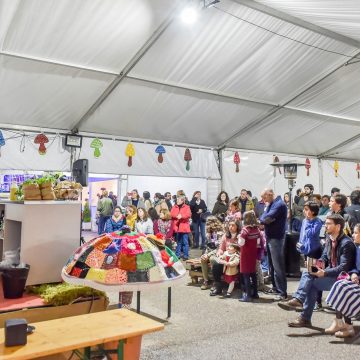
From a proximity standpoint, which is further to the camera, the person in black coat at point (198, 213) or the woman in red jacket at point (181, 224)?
the person in black coat at point (198, 213)

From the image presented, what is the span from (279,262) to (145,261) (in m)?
2.74

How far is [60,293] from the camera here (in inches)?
118

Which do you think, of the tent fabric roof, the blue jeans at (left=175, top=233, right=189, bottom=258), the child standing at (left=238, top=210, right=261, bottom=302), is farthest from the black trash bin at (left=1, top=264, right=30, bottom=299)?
the blue jeans at (left=175, top=233, right=189, bottom=258)

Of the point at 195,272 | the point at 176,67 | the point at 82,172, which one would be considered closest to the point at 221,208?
the point at 195,272

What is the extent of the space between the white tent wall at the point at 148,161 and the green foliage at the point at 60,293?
567 centimetres

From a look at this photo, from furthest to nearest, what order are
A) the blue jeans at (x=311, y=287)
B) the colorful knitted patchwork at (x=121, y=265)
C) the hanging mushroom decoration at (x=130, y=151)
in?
the hanging mushroom decoration at (x=130, y=151) → the blue jeans at (x=311, y=287) → the colorful knitted patchwork at (x=121, y=265)

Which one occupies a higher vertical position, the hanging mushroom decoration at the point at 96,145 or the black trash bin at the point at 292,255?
the hanging mushroom decoration at the point at 96,145

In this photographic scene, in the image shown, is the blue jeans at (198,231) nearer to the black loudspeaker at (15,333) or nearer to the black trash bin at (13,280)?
the black trash bin at (13,280)

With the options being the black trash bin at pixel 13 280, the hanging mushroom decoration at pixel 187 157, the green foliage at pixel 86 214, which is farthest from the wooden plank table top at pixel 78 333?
the green foliage at pixel 86 214

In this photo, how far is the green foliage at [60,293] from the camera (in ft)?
9.74

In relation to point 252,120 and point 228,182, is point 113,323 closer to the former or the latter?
point 252,120

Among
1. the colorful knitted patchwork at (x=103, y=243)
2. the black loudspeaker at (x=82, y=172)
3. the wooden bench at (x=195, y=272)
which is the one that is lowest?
the wooden bench at (x=195, y=272)

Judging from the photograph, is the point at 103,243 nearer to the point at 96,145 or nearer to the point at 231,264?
the point at 231,264

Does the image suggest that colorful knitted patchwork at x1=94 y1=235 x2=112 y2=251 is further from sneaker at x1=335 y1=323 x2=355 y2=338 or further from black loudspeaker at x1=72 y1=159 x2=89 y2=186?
black loudspeaker at x1=72 y1=159 x2=89 y2=186
